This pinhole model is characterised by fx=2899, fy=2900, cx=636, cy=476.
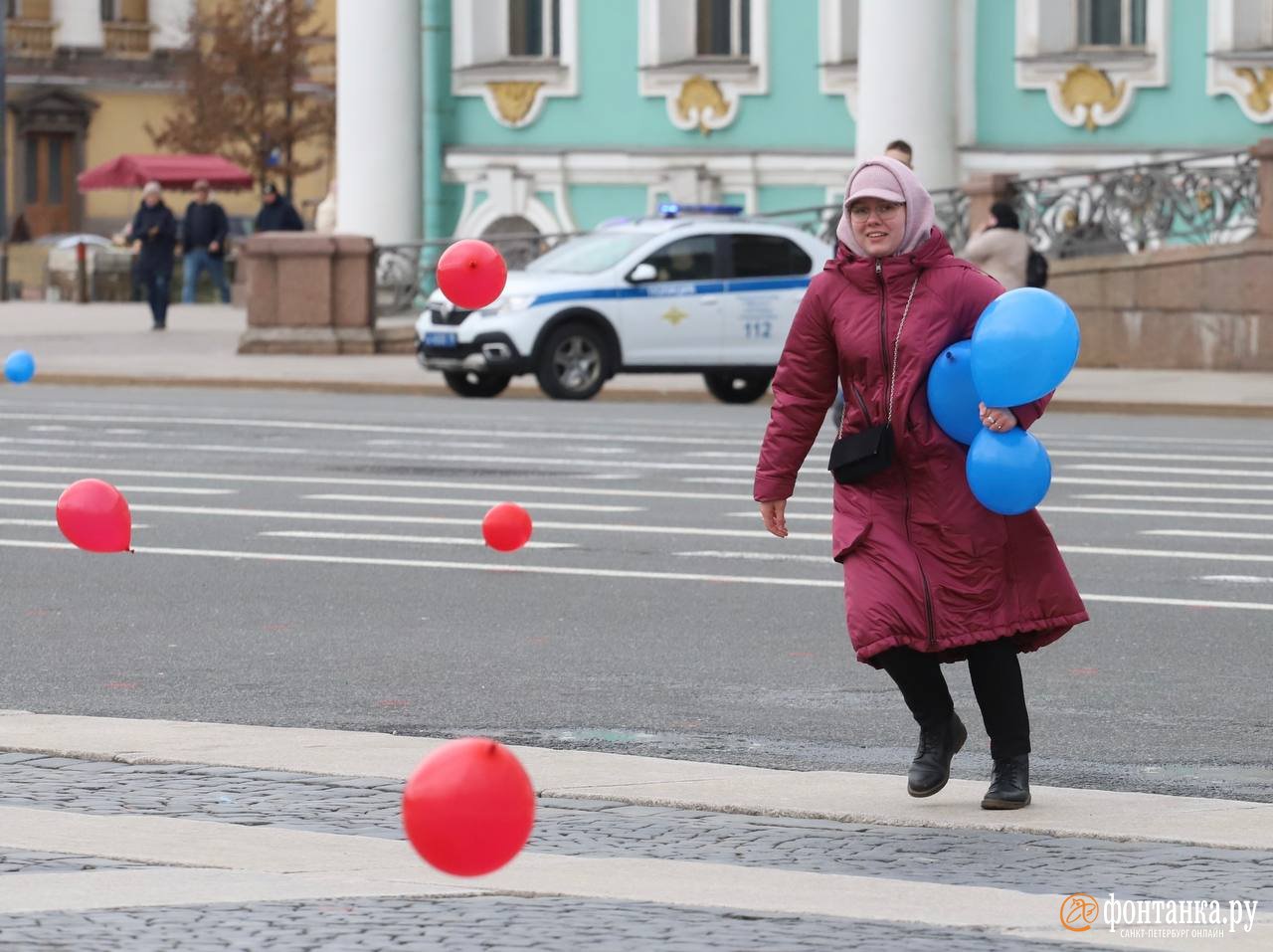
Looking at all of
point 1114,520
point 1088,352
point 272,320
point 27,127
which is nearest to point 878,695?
point 1114,520

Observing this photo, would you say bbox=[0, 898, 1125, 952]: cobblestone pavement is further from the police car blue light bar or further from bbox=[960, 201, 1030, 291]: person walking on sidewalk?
the police car blue light bar

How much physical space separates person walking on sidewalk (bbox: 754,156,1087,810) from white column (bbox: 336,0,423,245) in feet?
97.9

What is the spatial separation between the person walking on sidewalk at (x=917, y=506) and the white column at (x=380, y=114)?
29.9 m

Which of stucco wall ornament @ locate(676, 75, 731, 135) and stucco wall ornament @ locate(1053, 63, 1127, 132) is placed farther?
stucco wall ornament @ locate(676, 75, 731, 135)

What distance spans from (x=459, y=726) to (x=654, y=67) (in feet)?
95.1

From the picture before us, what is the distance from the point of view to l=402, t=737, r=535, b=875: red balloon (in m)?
5.31

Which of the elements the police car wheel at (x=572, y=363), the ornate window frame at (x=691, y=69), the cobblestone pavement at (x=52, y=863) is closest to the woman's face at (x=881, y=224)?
the cobblestone pavement at (x=52, y=863)

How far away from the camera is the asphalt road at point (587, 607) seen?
8.88 m

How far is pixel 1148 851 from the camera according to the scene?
22.4 feet

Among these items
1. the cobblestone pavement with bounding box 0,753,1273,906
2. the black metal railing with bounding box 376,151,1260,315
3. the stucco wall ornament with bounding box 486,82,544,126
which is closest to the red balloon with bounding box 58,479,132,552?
the cobblestone pavement with bounding box 0,753,1273,906

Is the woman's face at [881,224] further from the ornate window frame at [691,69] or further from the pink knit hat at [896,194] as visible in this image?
the ornate window frame at [691,69]

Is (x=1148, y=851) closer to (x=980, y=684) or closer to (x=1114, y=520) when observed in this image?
(x=980, y=684)

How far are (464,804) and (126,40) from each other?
72.9 m

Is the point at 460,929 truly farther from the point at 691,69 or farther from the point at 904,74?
the point at 691,69
